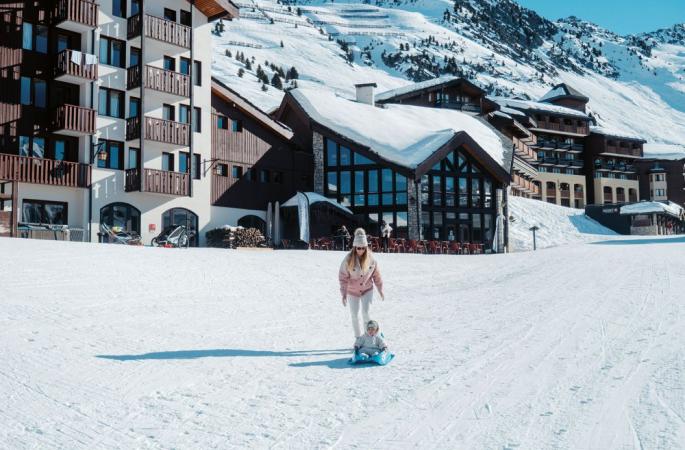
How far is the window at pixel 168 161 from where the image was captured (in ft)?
94.2

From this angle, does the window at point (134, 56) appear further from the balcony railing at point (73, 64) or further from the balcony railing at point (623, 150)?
the balcony railing at point (623, 150)

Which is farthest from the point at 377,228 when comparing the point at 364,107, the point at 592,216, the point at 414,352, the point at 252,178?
the point at 592,216

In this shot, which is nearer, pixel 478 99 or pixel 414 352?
pixel 414 352

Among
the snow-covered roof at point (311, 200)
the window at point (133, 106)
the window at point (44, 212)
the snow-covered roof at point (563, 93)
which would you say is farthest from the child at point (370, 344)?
the snow-covered roof at point (563, 93)

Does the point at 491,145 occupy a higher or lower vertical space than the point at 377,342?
higher

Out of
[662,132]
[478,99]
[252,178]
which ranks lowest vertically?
[252,178]

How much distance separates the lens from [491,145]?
44.9m

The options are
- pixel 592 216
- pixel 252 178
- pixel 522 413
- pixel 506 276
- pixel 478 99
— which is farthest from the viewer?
pixel 592 216

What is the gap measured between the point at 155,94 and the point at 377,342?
23.0 m

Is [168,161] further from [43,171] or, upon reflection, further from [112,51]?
[43,171]

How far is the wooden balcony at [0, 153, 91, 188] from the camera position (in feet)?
76.1

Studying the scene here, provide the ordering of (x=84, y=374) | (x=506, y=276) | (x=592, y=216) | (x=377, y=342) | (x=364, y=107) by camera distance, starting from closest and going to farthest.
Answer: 1. (x=84, y=374)
2. (x=377, y=342)
3. (x=506, y=276)
4. (x=364, y=107)
5. (x=592, y=216)

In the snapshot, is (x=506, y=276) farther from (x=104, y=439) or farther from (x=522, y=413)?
(x=104, y=439)

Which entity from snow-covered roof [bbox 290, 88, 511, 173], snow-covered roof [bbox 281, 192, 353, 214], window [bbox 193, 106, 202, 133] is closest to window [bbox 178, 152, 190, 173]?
window [bbox 193, 106, 202, 133]
